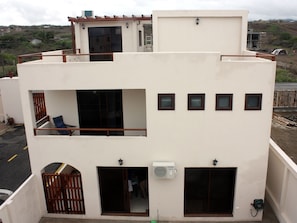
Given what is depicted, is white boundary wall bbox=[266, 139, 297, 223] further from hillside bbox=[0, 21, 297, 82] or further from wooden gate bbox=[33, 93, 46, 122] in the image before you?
hillside bbox=[0, 21, 297, 82]

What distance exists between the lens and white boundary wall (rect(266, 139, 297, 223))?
31.7 feet

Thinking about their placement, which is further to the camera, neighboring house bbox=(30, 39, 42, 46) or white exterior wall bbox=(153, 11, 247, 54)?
neighboring house bbox=(30, 39, 42, 46)

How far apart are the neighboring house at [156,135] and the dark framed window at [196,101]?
1.4 inches

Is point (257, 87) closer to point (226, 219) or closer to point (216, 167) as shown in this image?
point (216, 167)

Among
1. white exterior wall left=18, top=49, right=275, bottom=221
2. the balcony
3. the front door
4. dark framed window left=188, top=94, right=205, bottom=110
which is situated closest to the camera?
white exterior wall left=18, top=49, right=275, bottom=221

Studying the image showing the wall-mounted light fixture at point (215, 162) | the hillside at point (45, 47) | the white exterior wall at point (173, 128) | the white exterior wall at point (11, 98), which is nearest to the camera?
the white exterior wall at point (173, 128)

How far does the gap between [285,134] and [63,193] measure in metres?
22.0

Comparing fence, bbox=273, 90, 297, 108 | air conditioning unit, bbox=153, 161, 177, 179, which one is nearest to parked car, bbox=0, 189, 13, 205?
air conditioning unit, bbox=153, 161, 177, 179

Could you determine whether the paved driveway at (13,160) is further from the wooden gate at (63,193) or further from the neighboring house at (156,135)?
the neighboring house at (156,135)

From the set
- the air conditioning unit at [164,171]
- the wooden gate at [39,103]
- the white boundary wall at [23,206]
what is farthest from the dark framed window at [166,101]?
the wooden gate at [39,103]

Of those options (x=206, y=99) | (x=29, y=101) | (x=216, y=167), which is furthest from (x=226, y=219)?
(x=29, y=101)

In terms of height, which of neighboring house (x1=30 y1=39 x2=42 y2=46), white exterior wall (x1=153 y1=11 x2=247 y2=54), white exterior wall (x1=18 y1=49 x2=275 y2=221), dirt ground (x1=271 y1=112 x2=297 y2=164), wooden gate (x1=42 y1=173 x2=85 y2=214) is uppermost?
neighboring house (x1=30 y1=39 x2=42 y2=46)

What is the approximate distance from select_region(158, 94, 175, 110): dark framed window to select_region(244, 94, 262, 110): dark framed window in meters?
2.61

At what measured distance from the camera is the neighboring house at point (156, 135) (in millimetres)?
9367
